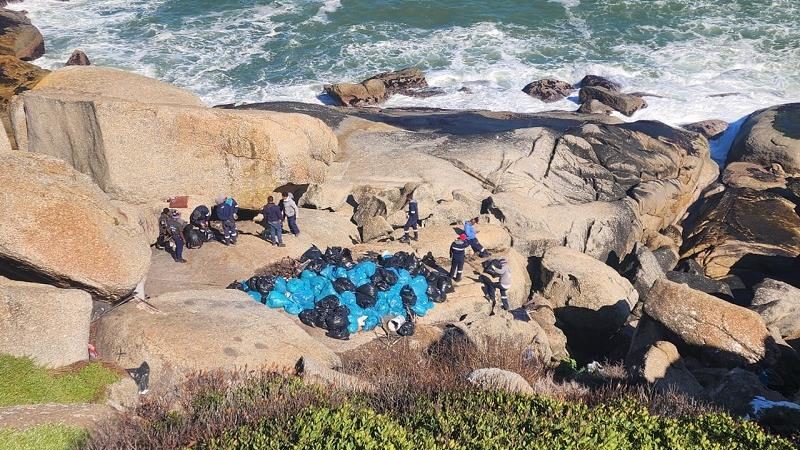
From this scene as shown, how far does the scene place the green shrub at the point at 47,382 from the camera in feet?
36.8

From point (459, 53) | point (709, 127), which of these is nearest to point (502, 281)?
point (709, 127)

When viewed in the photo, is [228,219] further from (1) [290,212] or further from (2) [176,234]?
(1) [290,212]

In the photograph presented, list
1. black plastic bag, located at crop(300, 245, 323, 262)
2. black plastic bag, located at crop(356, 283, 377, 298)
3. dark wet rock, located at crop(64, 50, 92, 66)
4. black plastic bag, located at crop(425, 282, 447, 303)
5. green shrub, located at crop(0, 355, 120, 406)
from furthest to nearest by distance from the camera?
dark wet rock, located at crop(64, 50, 92, 66), black plastic bag, located at crop(300, 245, 323, 262), black plastic bag, located at crop(425, 282, 447, 303), black plastic bag, located at crop(356, 283, 377, 298), green shrub, located at crop(0, 355, 120, 406)

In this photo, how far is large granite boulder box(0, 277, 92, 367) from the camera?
Answer: 1192 cm

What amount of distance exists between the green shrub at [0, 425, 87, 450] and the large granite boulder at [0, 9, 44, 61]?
102 ft

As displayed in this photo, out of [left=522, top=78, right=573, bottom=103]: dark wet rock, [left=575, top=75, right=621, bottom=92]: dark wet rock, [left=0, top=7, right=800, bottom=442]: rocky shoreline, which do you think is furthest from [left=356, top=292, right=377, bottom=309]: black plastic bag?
[left=575, top=75, right=621, bottom=92]: dark wet rock

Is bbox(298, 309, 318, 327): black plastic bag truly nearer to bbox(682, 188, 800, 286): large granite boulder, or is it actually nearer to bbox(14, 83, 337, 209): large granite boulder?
bbox(14, 83, 337, 209): large granite boulder

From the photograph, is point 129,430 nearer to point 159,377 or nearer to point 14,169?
point 159,377

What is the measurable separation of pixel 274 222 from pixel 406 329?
4691 millimetres

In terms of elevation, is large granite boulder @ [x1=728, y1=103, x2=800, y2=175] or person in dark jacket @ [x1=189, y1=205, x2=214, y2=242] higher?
person in dark jacket @ [x1=189, y1=205, x2=214, y2=242]

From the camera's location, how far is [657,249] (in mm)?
21906

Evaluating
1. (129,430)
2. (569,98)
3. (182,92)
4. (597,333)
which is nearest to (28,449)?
(129,430)

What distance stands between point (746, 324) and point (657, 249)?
6534 mm

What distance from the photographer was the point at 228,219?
58.9 feet
